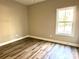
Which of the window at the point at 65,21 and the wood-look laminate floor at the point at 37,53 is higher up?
the window at the point at 65,21

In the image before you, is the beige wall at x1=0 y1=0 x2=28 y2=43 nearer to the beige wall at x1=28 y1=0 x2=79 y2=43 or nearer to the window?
the beige wall at x1=28 y1=0 x2=79 y2=43

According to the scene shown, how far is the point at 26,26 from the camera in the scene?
193 inches

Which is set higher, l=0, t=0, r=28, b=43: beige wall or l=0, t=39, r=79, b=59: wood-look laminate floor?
l=0, t=0, r=28, b=43: beige wall

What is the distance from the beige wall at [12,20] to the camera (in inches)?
136

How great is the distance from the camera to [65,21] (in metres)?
3.66

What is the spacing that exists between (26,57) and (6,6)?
107 inches

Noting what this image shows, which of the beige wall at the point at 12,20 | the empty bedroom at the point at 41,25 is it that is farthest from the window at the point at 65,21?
the beige wall at the point at 12,20

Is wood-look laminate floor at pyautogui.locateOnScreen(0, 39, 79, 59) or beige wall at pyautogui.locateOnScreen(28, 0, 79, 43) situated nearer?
wood-look laminate floor at pyautogui.locateOnScreen(0, 39, 79, 59)

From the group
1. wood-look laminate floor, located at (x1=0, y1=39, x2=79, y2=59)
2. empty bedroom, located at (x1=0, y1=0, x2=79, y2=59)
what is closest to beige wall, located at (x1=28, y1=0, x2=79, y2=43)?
empty bedroom, located at (x1=0, y1=0, x2=79, y2=59)

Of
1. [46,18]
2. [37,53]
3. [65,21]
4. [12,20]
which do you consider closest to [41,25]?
[46,18]

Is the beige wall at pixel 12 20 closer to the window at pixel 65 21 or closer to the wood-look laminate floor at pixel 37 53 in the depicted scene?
the wood-look laminate floor at pixel 37 53

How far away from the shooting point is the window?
348cm

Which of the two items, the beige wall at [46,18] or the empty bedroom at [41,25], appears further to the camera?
the beige wall at [46,18]

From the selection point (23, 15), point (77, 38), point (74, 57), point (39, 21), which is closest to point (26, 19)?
point (23, 15)
